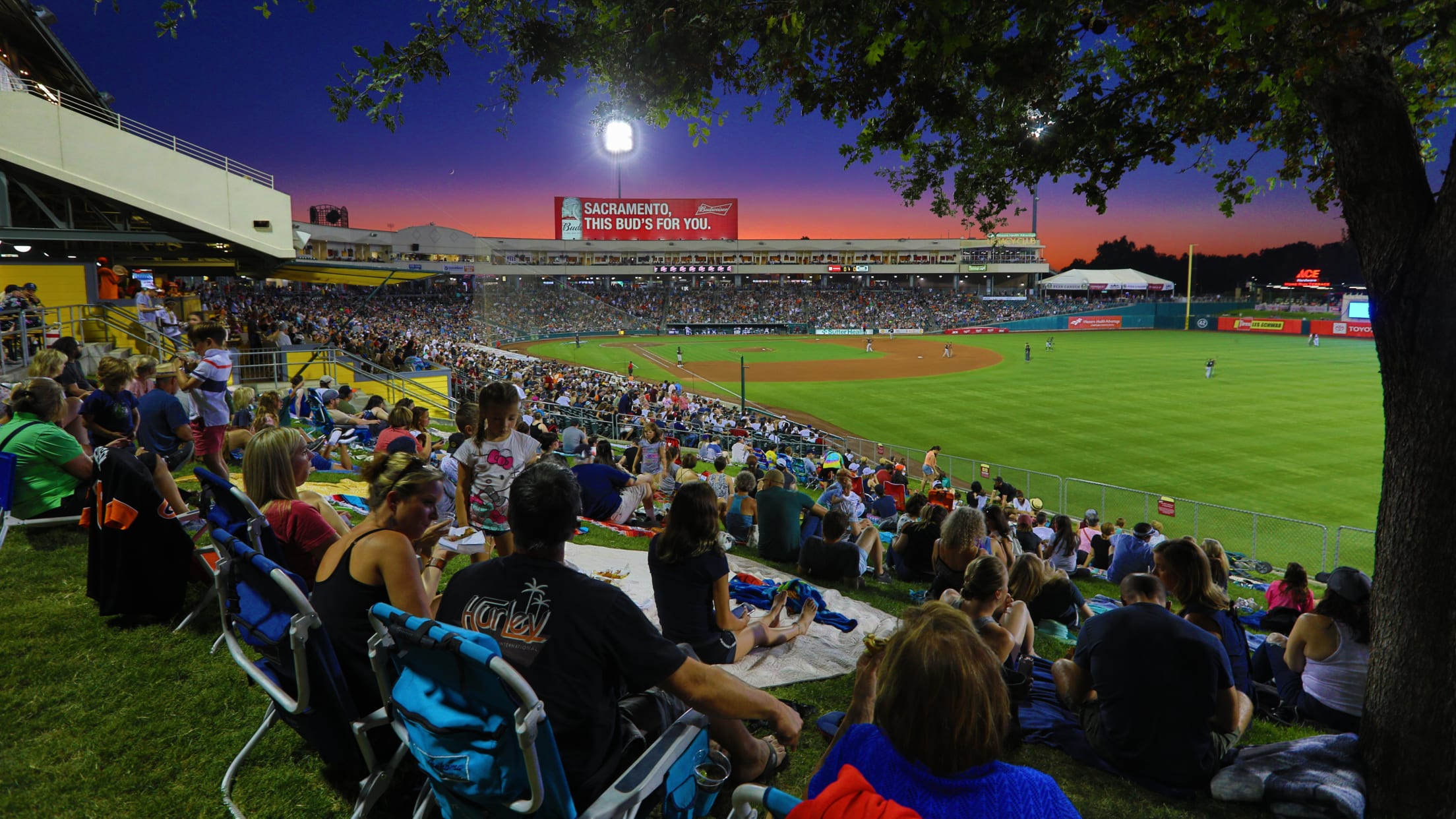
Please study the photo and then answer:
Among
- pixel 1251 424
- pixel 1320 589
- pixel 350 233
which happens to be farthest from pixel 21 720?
pixel 350 233

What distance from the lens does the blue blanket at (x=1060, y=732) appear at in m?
3.73

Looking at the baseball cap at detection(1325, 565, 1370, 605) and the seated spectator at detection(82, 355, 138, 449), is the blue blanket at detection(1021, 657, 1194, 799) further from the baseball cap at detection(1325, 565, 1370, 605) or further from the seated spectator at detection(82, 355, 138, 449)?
the seated spectator at detection(82, 355, 138, 449)

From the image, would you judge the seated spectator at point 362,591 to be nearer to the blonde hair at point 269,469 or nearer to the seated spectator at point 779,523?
the blonde hair at point 269,469

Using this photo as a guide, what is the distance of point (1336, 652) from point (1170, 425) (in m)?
26.9

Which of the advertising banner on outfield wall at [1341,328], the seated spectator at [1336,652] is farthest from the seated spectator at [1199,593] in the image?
the advertising banner on outfield wall at [1341,328]

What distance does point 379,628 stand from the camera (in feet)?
7.86

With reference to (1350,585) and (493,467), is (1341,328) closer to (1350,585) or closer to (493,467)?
(1350,585)

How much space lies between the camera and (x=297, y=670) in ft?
8.55

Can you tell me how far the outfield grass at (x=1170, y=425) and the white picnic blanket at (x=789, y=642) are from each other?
A: 11.9m

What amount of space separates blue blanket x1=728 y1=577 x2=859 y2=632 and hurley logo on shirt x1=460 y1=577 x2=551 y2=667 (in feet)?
10.2

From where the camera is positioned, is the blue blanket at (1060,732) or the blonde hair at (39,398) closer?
the blue blanket at (1060,732)

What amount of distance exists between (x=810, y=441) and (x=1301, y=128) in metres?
18.4

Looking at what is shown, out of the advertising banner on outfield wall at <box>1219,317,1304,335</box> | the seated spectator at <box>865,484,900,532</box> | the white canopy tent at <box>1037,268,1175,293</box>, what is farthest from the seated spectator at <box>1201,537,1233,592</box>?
the white canopy tent at <box>1037,268,1175,293</box>

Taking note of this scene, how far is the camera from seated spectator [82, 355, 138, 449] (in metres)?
7.08
